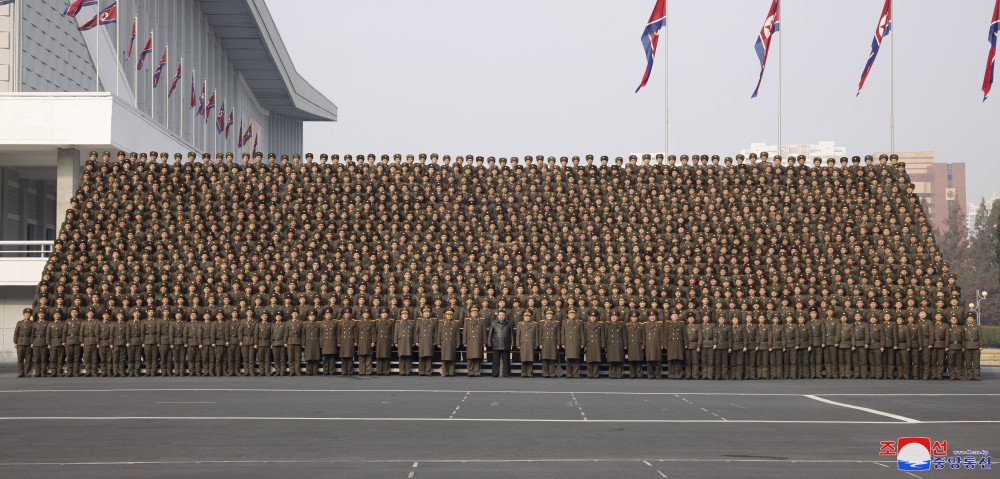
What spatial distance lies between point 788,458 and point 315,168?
20.8 m

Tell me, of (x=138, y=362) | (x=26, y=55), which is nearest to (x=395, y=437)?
(x=138, y=362)

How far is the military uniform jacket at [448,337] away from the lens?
984 inches

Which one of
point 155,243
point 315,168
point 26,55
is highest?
point 26,55

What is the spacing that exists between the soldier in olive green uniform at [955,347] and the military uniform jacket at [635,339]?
631cm

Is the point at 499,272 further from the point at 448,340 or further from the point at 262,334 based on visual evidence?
the point at 262,334

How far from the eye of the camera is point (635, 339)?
→ 2489cm

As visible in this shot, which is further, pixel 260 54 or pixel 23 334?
pixel 260 54

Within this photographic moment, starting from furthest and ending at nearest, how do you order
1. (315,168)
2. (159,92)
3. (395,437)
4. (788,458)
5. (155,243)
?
(159,92)
(315,168)
(155,243)
(395,437)
(788,458)

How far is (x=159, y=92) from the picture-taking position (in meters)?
52.7

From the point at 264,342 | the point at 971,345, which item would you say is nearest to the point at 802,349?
the point at 971,345

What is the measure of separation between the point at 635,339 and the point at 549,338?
176cm

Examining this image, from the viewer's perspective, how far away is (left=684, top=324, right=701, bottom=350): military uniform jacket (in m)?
25.0

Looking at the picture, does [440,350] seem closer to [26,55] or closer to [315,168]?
[315,168]

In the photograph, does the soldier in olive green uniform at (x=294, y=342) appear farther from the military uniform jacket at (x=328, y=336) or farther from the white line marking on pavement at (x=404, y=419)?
the white line marking on pavement at (x=404, y=419)
